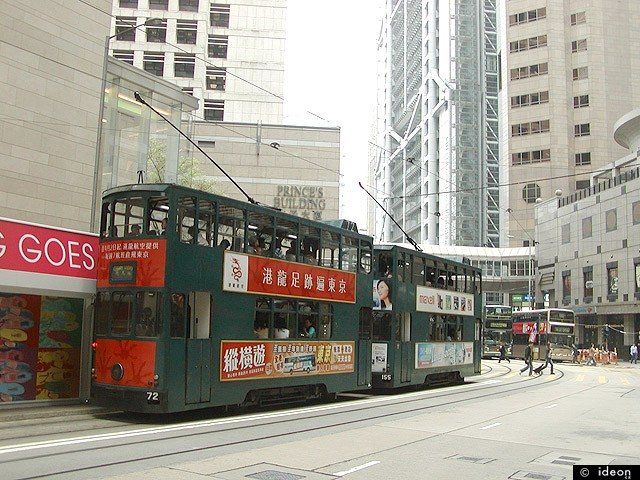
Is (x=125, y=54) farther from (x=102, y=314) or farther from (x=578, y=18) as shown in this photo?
(x=102, y=314)

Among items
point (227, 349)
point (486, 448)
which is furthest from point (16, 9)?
point (486, 448)

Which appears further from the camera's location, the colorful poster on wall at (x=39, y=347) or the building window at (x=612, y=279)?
the building window at (x=612, y=279)

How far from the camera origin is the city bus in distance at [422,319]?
1886 centimetres

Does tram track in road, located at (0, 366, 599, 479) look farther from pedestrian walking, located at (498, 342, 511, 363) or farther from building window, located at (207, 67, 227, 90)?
building window, located at (207, 67, 227, 90)

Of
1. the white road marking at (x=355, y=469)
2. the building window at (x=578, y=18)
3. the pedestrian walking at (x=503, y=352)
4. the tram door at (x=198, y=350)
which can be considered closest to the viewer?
the white road marking at (x=355, y=469)

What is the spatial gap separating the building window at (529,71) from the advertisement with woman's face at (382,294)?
55189mm

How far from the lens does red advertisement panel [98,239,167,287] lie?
39.4ft

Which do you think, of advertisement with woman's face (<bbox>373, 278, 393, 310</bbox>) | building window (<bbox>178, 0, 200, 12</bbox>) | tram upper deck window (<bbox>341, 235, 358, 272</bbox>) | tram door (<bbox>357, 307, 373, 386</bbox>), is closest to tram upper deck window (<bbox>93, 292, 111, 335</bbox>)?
tram upper deck window (<bbox>341, 235, 358, 272</bbox>)

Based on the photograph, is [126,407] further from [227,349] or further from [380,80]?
[380,80]

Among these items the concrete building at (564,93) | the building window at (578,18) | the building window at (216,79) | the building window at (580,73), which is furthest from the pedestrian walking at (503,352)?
the building window at (578,18)

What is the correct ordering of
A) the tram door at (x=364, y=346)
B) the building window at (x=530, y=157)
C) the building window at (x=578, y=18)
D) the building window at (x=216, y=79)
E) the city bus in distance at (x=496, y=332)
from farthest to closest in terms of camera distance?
1. the building window at (x=578, y=18)
2. the building window at (x=530, y=157)
3. the building window at (x=216, y=79)
4. the city bus in distance at (x=496, y=332)
5. the tram door at (x=364, y=346)

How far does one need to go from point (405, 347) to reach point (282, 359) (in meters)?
5.94

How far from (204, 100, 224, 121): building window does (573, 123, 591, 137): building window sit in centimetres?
3465

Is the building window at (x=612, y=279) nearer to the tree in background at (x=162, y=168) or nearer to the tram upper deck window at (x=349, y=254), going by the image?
the tree in background at (x=162, y=168)
